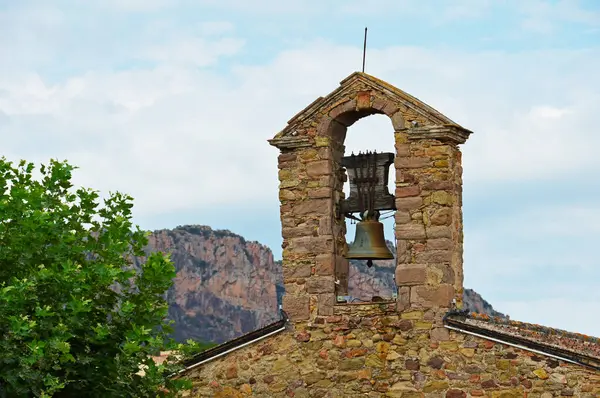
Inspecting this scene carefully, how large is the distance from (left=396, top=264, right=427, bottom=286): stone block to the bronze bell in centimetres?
63

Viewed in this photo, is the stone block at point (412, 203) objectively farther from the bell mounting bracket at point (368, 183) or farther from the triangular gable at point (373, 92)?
the triangular gable at point (373, 92)

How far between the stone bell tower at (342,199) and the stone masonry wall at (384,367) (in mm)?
285

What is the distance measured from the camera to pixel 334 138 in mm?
16953

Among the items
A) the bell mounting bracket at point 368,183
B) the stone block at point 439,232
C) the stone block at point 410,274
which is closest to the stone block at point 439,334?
the stone block at point 410,274

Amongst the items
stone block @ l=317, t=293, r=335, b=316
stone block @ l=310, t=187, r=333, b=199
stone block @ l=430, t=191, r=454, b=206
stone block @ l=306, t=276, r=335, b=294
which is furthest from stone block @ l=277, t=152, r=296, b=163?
stone block @ l=430, t=191, r=454, b=206

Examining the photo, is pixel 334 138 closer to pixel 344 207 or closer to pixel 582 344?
pixel 344 207

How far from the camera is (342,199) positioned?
1706 cm

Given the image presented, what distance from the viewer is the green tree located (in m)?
14.5

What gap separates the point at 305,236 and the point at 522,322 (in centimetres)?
328

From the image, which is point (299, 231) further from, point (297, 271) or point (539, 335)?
point (539, 335)

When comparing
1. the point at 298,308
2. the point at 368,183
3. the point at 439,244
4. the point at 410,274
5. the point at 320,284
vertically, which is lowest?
the point at 298,308

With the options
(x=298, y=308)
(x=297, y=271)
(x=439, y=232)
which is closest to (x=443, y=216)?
(x=439, y=232)

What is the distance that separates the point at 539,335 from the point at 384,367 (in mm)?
2143

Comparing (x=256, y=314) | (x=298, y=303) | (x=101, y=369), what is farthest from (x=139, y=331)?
(x=256, y=314)
